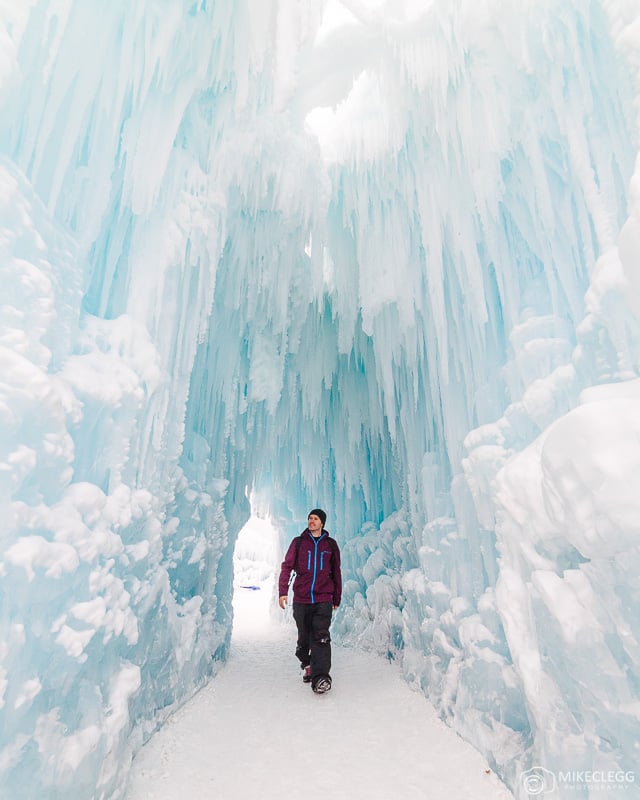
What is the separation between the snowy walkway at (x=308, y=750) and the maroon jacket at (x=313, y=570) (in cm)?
92

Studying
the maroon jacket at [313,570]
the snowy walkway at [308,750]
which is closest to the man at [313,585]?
the maroon jacket at [313,570]

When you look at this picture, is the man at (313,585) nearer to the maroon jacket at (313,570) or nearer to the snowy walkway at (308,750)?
the maroon jacket at (313,570)

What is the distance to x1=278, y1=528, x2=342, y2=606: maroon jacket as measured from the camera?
4.80m

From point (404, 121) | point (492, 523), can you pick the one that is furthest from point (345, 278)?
point (492, 523)

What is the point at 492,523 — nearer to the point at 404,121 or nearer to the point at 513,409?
the point at 513,409

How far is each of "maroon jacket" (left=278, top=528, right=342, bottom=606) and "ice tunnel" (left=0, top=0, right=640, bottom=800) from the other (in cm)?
103

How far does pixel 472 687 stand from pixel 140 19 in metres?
5.91

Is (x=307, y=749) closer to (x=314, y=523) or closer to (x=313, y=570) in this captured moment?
(x=313, y=570)

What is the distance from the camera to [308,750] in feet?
11.1

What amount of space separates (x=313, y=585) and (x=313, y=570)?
0.14 m

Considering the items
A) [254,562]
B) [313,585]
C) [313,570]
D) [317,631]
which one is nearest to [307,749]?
[317,631]

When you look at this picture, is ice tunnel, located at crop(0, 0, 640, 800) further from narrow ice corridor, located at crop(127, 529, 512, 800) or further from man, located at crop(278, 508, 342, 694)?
man, located at crop(278, 508, 342, 694)

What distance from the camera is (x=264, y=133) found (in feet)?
16.9

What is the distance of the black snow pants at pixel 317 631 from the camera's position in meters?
4.57
